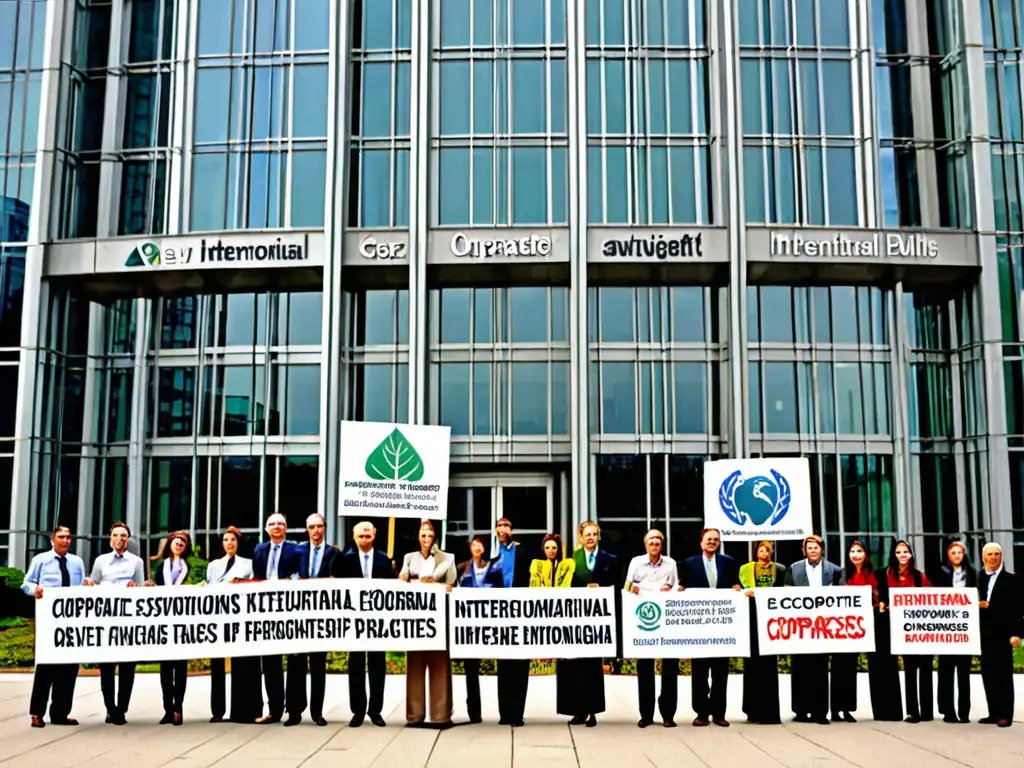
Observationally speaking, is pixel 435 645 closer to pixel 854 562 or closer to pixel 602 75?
pixel 854 562

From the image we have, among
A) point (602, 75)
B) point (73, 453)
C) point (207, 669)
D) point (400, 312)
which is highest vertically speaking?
point (602, 75)

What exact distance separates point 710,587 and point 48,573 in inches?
287

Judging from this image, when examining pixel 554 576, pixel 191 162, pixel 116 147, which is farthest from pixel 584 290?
pixel 554 576

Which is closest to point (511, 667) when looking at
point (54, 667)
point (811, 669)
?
point (811, 669)

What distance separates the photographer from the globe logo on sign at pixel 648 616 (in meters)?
12.7

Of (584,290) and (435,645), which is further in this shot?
(584,290)

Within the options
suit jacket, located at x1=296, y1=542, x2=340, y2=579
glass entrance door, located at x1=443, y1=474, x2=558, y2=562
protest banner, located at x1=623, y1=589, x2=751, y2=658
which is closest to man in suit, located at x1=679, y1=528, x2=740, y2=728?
protest banner, located at x1=623, y1=589, x2=751, y2=658

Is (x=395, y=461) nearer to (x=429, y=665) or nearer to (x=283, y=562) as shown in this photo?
(x=283, y=562)

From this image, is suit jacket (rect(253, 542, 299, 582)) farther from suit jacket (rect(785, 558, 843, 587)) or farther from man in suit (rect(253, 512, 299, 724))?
suit jacket (rect(785, 558, 843, 587))

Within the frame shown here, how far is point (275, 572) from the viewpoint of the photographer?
12633mm

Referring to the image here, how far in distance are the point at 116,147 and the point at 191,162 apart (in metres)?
2.37

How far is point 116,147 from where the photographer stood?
31125 millimetres

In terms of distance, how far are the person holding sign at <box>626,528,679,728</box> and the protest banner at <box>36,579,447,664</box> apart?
2196mm

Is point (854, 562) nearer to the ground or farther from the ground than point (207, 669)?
farther from the ground
